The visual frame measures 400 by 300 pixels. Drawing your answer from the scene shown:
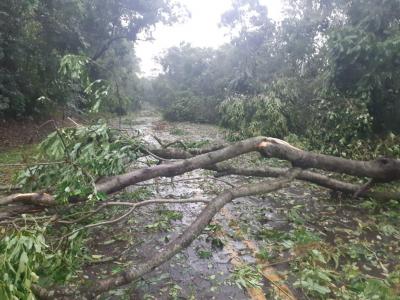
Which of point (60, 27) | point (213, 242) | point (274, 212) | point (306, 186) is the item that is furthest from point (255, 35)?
point (213, 242)

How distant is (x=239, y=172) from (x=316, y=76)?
9.08 m

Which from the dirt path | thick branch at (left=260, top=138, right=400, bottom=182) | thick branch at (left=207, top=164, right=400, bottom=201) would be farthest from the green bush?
thick branch at (left=260, top=138, right=400, bottom=182)

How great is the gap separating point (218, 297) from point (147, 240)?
1.45 m

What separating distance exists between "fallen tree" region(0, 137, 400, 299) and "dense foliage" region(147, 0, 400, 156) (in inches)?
112

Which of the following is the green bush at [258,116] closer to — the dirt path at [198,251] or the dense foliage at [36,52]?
the dense foliage at [36,52]

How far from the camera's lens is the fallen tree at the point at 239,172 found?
131 inches

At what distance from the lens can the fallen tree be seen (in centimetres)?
334

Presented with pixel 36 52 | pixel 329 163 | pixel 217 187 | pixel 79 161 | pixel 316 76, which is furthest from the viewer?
pixel 316 76

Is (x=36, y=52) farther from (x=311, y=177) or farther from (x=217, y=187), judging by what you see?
(x=311, y=177)

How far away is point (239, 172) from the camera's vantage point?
5.12 metres

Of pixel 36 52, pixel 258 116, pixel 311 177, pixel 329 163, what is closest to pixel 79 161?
pixel 329 163

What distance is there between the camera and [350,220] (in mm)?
4824

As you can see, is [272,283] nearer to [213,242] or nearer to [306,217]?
[213,242]

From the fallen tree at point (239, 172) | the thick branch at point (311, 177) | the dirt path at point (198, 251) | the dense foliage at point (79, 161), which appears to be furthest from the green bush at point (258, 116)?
the dense foliage at point (79, 161)
